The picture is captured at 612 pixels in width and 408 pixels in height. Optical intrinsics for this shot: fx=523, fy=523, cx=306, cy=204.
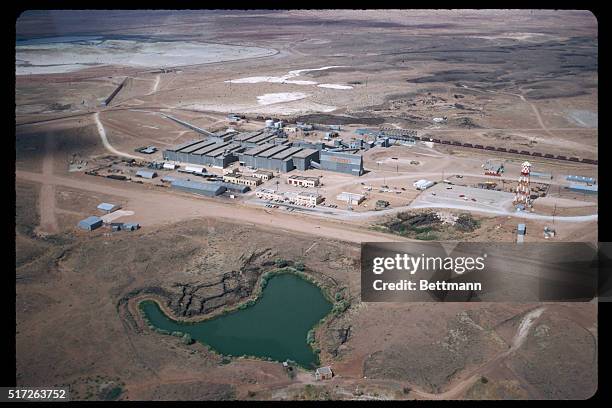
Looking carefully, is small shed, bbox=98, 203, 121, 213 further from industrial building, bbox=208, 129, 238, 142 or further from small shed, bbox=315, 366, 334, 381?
small shed, bbox=315, 366, 334, 381

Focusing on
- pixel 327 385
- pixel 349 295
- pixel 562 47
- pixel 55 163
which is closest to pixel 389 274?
pixel 327 385

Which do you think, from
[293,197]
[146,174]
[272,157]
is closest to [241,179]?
[272,157]

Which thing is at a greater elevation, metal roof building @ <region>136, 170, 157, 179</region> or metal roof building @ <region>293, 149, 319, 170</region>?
metal roof building @ <region>293, 149, 319, 170</region>

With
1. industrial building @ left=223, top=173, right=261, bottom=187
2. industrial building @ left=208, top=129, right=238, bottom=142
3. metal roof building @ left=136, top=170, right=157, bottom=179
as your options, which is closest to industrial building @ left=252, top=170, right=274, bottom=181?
industrial building @ left=223, top=173, right=261, bottom=187

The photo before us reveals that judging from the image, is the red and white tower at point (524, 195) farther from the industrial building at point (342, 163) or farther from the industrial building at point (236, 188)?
the industrial building at point (236, 188)

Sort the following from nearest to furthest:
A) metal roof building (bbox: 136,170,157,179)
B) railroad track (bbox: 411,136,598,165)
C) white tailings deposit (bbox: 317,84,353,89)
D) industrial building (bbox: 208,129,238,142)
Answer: metal roof building (bbox: 136,170,157,179), railroad track (bbox: 411,136,598,165), industrial building (bbox: 208,129,238,142), white tailings deposit (bbox: 317,84,353,89)

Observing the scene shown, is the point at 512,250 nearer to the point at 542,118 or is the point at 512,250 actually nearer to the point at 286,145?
the point at 286,145

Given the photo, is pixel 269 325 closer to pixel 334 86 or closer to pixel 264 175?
pixel 264 175
